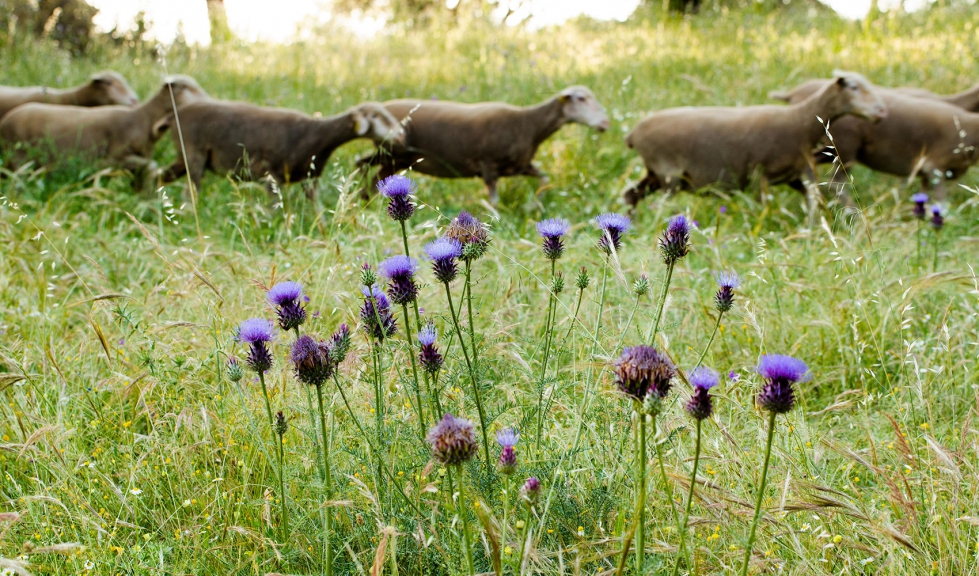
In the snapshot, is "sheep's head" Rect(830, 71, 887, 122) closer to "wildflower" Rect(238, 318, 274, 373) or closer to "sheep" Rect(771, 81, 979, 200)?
"sheep" Rect(771, 81, 979, 200)

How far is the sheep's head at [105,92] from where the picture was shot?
745 centimetres

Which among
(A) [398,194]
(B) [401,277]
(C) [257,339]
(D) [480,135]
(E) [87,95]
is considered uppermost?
(A) [398,194]

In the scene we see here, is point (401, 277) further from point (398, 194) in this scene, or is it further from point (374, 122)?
point (374, 122)

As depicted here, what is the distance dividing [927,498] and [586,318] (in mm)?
1378

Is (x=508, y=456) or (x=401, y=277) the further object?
(x=401, y=277)

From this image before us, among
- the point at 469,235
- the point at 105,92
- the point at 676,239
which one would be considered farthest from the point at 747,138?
the point at 105,92

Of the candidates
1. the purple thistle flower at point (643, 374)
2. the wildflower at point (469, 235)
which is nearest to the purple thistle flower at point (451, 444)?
the purple thistle flower at point (643, 374)

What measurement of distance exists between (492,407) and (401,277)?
619mm

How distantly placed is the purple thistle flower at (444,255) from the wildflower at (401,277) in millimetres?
58

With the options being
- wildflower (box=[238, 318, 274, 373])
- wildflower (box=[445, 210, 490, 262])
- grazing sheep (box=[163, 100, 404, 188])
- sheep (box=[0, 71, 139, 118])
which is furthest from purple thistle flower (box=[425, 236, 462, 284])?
sheep (box=[0, 71, 139, 118])

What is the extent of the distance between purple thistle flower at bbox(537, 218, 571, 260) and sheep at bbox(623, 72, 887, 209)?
4194 mm

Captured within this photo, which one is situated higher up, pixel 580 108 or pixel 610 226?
pixel 610 226

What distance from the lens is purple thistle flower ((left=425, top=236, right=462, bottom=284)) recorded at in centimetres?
166

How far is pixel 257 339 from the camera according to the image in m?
1.73
